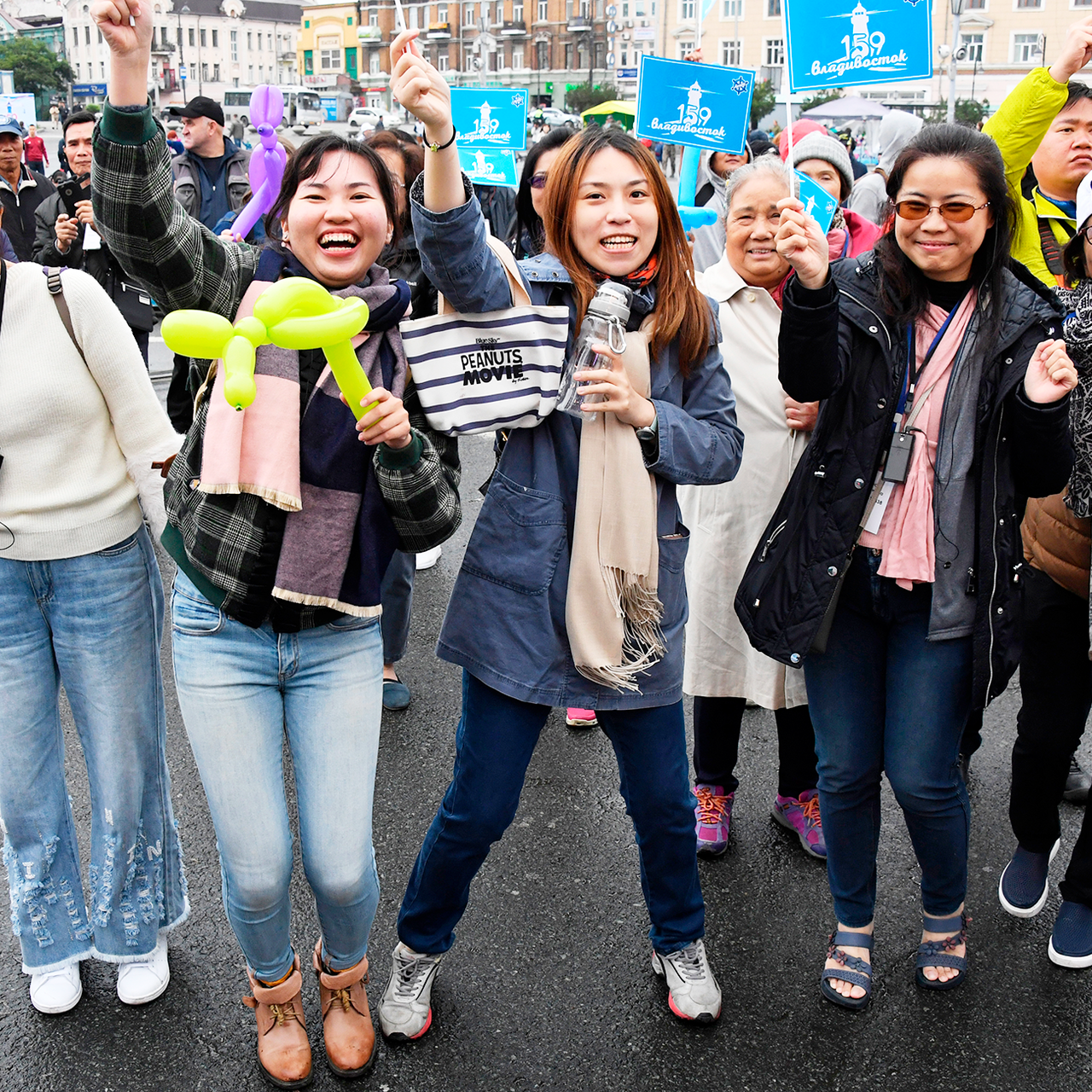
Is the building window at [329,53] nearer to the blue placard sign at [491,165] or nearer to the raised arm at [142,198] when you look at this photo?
the blue placard sign at [491,165]

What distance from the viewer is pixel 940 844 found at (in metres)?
2.70

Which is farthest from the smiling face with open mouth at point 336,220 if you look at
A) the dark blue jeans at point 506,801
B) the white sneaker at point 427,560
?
the white sneaker at point 427,560

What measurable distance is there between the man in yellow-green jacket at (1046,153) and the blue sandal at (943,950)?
5.78 ft

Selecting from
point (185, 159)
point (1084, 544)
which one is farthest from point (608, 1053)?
point (185, 159)

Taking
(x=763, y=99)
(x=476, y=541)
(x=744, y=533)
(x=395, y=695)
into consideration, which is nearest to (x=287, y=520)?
(x=476, y=541)

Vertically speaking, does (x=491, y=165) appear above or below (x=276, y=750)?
above

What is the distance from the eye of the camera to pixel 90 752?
2574 mm

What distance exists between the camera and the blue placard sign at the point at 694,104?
624 cm

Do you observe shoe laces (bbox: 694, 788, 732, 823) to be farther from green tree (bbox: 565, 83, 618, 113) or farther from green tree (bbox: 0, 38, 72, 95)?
green tree (bbox: 0, 38, 72, 95)

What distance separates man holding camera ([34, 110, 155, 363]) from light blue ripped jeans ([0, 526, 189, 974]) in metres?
4.14

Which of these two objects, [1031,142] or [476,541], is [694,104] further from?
[476,541]

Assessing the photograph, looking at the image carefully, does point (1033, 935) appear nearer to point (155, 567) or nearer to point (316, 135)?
point (155, 567)

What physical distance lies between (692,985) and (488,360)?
1.54m

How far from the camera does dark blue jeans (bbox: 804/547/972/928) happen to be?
2.55 metres
